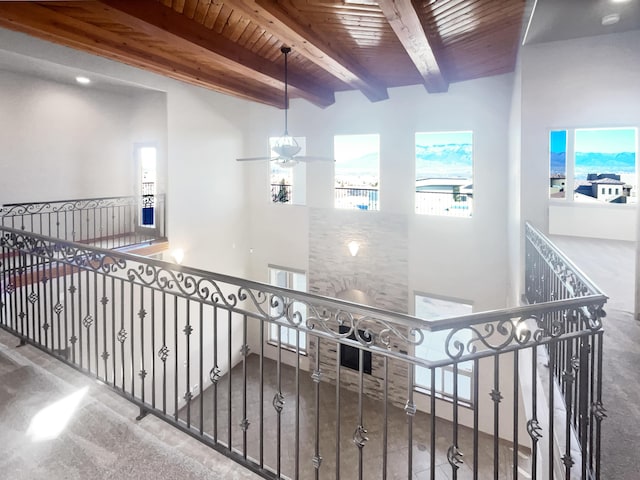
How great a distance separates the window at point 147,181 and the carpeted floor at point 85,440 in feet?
17.6

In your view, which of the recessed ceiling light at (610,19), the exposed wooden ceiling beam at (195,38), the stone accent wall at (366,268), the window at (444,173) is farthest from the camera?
the stone accent wall at (366,268)

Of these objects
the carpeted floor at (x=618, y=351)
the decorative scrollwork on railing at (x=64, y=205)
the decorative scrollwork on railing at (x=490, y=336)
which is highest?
the decorative scrollwork on railing at (x=64, y=205)

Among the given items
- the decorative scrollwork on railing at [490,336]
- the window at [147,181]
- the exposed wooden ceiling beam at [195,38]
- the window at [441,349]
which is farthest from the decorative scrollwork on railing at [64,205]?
the decorative scrollwork on railing at [490,336]

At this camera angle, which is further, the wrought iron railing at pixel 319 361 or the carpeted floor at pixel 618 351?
the carpeted floor at pixel 618 351

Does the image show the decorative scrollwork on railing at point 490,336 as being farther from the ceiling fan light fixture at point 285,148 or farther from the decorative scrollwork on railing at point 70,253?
the ceiling fan light fixture at point 285,148

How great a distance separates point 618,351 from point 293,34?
4043 millimetres

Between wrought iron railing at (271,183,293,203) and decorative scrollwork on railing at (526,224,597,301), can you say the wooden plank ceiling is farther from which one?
wrought iron railing at (271,183,293,203)

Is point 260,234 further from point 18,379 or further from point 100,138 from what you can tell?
point 18,379

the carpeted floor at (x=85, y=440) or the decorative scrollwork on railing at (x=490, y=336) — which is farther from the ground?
the decorative scrollwork on railing at (x=490, y=336)

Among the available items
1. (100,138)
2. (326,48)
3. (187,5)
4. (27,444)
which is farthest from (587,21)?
(100,138)

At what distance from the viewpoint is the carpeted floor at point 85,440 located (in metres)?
1.78

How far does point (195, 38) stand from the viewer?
4.23m

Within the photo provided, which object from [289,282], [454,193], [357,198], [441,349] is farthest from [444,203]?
[289,282]

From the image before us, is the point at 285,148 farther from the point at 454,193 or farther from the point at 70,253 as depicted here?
the point at 454,193
